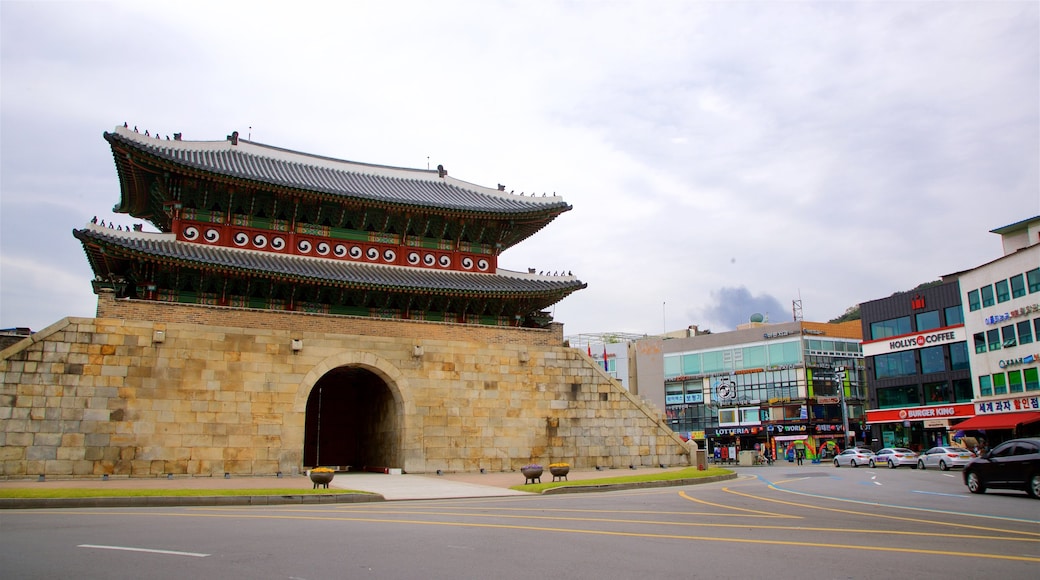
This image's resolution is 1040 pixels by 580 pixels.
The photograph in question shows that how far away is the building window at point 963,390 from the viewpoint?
47250 mm

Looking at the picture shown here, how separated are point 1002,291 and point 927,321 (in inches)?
346

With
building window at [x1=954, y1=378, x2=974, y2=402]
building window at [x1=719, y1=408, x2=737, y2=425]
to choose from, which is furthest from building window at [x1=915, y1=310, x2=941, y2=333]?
building window at [x1=719, y1=408, x2=737, y2=425]

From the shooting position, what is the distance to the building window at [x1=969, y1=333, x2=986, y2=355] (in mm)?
44188

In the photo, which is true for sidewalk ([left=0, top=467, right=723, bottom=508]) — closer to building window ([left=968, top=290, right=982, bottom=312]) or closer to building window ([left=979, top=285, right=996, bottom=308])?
building window ([left=979, top=285, right=996, bottom=308])

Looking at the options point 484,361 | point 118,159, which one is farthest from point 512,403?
point 118,159

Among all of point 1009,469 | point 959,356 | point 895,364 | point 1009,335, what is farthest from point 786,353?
point 1009,469

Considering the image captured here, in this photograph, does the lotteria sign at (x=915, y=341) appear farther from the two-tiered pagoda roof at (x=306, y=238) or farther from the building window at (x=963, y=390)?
the two-tiered pagoda roof at (x=306, y=238)

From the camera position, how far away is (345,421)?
3209cm

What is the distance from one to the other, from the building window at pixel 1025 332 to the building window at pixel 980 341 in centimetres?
342

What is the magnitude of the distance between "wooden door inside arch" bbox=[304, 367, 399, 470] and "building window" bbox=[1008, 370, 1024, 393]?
118 ft

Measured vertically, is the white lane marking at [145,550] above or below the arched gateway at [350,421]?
below

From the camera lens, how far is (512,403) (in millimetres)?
27922

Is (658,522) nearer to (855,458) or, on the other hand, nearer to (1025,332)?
(855,458)

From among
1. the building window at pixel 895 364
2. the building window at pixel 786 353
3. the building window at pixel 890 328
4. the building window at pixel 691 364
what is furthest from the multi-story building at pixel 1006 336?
the building window at pixel 691 364
